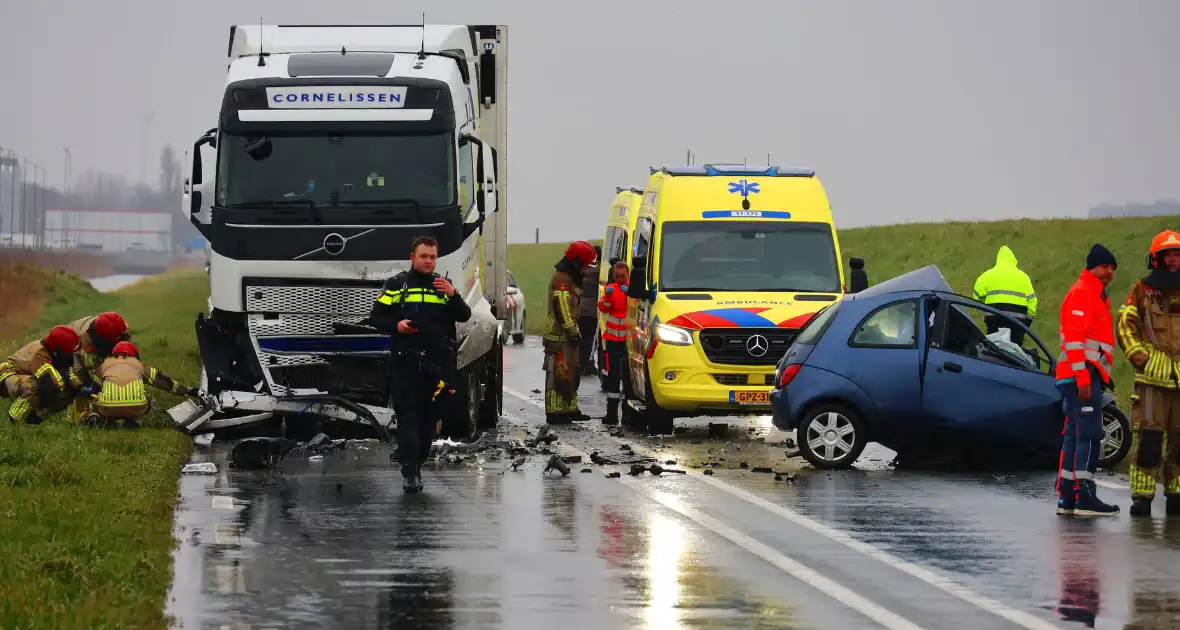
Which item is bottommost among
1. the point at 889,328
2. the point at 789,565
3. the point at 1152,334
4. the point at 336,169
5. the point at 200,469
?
the point at 200,469

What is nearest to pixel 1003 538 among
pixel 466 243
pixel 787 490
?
pixel 787 490

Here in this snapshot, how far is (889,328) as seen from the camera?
52.7 ft

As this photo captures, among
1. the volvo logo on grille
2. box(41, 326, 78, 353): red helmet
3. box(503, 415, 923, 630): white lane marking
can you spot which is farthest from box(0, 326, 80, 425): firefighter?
box(503, 415, 923, 630): white lane marking

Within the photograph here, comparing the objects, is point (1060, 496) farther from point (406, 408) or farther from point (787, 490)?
point (406, 408)

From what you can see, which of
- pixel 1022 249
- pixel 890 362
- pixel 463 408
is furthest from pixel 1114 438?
pixel 1022 249

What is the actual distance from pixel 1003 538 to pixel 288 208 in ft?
24.3

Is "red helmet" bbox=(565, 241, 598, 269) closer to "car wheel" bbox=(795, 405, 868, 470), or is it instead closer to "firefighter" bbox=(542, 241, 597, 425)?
"firefighter" bbox=(542, 241, 597, 425)

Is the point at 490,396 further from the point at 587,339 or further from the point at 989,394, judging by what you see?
the point at 587,339

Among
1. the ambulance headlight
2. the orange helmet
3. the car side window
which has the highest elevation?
the orange helmet

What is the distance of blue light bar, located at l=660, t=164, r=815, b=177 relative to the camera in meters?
20.7

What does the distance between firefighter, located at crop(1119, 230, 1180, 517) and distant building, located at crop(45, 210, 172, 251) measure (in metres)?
170

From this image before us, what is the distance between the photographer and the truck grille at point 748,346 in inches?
741

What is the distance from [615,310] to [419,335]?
7.13m

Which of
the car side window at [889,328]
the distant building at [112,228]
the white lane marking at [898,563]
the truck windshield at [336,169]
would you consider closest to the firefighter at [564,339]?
the truck windshield at [336,169]
